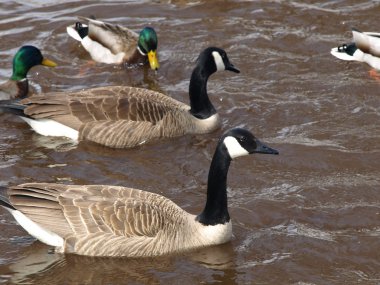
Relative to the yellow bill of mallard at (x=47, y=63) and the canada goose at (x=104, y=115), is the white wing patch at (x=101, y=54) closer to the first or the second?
the yellow bill of mallard at (x=47, y=63)

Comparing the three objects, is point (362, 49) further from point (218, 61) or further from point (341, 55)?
point (218, 61)

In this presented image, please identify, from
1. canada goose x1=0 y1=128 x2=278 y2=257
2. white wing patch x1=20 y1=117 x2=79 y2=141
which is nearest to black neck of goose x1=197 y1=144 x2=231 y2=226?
canada goose x1=0 y1=128 x2=278 y2=257

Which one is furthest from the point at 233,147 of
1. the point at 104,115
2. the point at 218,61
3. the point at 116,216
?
the point at 218,61

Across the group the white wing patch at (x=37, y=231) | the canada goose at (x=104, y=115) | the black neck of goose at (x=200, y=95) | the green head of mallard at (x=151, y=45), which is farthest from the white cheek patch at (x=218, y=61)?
the white wing patch at (x=37, y=231)

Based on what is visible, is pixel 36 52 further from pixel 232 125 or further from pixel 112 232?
pixel 112 232

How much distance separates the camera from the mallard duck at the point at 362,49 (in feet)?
45.4

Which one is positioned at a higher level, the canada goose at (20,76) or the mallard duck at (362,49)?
the canada goose at (20,76)

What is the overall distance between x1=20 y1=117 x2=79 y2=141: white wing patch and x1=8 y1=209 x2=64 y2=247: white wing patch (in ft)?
9.36

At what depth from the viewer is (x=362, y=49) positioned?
46.0ft

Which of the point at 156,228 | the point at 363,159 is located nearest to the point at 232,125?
the point at 363,159

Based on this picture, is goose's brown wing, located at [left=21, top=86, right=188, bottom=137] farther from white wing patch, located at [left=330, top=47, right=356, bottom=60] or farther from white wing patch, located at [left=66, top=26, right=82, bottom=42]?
white wing patch, located at [left=330, top=47, right=356, bottom=60]

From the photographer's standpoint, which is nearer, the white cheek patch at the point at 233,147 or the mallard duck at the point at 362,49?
the white cheek patch at the point at 233,147

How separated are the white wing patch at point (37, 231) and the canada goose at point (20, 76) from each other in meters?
4.40

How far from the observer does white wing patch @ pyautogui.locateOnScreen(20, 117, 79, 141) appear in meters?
11.5
